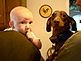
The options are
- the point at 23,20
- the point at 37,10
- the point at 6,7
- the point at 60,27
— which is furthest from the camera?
the point at 37,10

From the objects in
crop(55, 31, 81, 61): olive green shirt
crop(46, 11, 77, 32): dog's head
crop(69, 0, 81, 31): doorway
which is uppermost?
crop(69, 0, 81, 31): doorway

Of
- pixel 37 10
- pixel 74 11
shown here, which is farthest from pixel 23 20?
pixel 74 11

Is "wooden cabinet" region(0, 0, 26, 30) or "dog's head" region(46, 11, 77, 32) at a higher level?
"wooden cabinet" region(0, 0, 26, 30)

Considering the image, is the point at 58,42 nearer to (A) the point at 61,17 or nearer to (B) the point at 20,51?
(A) the point at 61,17

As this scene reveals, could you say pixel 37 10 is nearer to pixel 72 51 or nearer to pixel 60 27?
pixel 60 27

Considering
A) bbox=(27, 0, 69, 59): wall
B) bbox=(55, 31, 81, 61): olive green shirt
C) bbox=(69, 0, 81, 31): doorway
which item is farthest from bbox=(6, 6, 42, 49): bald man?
bbox=(69, 0, 81, 31): doorway

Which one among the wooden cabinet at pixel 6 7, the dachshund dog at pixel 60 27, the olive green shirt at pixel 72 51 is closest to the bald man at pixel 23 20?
the dachshund dog at pixel 60 27

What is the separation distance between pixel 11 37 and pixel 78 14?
3879mm

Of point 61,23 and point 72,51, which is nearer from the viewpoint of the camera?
point 72,51

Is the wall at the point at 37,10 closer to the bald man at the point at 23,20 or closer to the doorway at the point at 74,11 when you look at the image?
the doorway at the point at 74,11

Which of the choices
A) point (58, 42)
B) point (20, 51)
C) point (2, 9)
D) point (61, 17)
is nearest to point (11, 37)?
point (20, 51)

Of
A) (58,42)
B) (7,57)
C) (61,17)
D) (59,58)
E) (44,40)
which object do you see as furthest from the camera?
(44,40)

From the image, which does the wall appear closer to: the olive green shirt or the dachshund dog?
the dachshund dog

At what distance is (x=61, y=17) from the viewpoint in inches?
54.0
